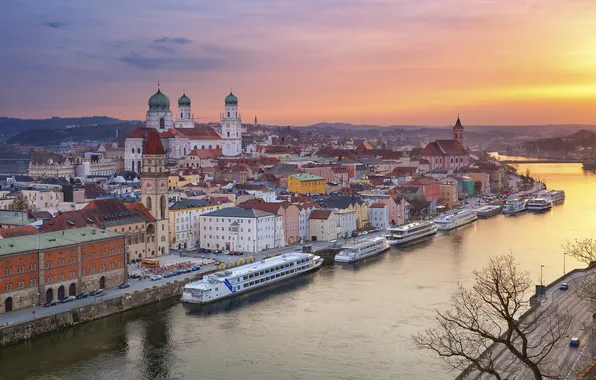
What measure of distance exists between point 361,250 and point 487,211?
1379 cm

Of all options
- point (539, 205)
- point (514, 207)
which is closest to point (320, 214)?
point (514, 207)

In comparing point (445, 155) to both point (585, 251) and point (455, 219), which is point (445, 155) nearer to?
point (455, 219)

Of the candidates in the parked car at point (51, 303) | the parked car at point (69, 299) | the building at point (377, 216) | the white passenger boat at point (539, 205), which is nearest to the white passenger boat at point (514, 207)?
the white passenger boat at point (539, 205)

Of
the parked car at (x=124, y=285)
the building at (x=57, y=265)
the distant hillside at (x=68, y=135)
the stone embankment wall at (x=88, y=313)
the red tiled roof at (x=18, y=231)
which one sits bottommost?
the stone embankment wall at (x=88, y=313)

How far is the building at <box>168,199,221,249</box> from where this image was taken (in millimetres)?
21578

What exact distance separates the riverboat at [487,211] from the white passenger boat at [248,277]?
14.9 metres

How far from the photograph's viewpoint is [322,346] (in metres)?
12.8

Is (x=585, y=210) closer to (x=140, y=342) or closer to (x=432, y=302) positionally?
(x=432, y=302)

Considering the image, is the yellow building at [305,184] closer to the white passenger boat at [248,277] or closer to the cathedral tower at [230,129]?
the white passenger boat at [248,277]

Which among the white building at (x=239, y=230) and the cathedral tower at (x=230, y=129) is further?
the cathedral tower at (x=230, y=129)

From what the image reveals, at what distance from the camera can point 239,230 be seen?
21.3m

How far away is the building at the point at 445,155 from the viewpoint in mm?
54269

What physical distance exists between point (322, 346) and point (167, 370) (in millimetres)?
2640

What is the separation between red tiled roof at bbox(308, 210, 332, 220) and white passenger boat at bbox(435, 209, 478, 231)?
250 inches
